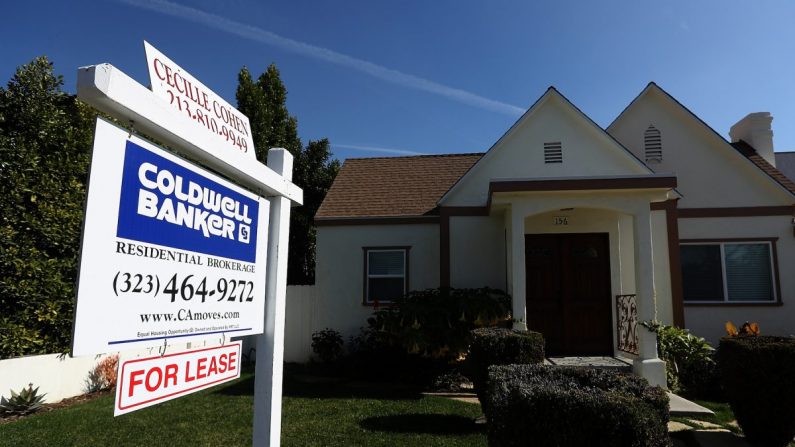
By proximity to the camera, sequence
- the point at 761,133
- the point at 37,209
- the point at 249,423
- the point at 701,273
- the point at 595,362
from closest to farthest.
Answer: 1. the point at 249,423
2. the point at 37,209
3. the point at 595,362
4. the point at 701,273
5. the point at 761,133

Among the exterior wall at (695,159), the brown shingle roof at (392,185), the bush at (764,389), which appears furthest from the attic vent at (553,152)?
the bush at (764,389)

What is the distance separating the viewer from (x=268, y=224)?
356 centimetres

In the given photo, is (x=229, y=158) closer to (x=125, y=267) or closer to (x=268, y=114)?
(x=125, y=267)

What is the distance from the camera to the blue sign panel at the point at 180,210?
227 centimetres

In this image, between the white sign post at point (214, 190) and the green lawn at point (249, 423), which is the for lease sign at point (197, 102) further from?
the green lawn at point (249, 423)

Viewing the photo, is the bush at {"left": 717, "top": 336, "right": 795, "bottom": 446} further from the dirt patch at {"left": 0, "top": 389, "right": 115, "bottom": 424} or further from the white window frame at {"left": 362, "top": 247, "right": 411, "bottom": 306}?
the dirt patch at {"left": 0, "top": 389, "right": 115, "bottom": 424}

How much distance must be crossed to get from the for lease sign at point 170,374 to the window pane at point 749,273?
11.8 meters

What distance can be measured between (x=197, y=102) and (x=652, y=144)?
12327 mm

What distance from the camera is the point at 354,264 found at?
42.4 ft

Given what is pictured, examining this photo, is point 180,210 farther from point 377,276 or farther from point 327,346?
point 377,276

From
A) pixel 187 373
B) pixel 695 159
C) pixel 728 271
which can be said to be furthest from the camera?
pixel 695 159

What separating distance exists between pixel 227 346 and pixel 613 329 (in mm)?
9590

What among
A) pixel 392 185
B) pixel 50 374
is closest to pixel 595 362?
pixel 392 185

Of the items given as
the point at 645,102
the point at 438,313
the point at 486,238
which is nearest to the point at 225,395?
the point at 438,313
